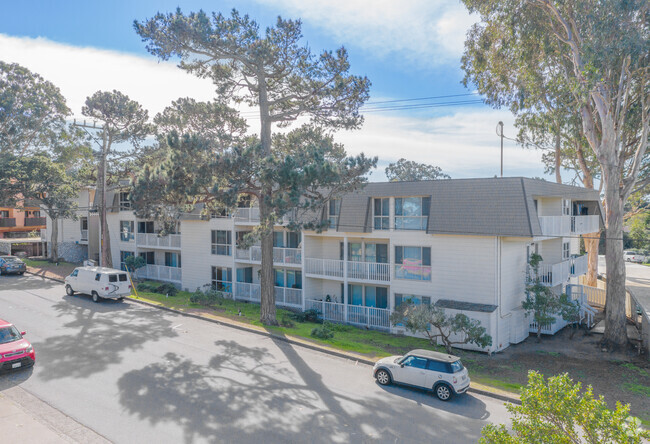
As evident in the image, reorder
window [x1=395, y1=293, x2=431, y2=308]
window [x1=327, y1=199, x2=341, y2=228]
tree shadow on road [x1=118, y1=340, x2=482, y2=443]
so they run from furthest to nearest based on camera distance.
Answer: window [x1=327, y1=199, x2=341, y2=228]
window [x1=395, y1=293, x2=431, y2=308]
tree shadow on road [x1=118, y1=340, x2=482, y2=443]

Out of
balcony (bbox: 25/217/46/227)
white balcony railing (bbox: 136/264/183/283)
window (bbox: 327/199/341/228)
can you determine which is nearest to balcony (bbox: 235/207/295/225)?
window (bbox: 327/199/341/228)

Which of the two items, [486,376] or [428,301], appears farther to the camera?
[428,301]

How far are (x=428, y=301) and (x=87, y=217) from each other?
35.3m

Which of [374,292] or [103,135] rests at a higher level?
[103,135]

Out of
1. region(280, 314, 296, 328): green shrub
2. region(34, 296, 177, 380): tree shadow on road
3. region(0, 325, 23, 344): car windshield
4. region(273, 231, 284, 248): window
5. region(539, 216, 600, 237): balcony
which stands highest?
region(539, 216, 600, 237): balcony

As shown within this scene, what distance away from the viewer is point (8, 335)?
46.0 feet

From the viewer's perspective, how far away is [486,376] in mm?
15883

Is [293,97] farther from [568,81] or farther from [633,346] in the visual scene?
[633,346]

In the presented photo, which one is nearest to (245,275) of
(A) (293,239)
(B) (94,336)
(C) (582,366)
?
(A) (293,239)

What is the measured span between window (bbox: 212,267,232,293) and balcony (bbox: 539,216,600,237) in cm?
2082

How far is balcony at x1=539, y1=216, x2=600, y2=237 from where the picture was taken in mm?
22044

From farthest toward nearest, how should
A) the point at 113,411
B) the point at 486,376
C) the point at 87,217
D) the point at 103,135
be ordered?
the point at 87,217
the point at 103,135
the point at 486,376
the point at 113,411

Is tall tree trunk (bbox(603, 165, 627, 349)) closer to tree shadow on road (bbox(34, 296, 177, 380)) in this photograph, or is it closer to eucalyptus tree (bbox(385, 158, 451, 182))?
tree shadow on road (bbox(34, 296, 177, 380))

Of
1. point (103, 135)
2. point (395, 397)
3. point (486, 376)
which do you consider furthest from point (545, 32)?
point (103, 135)
